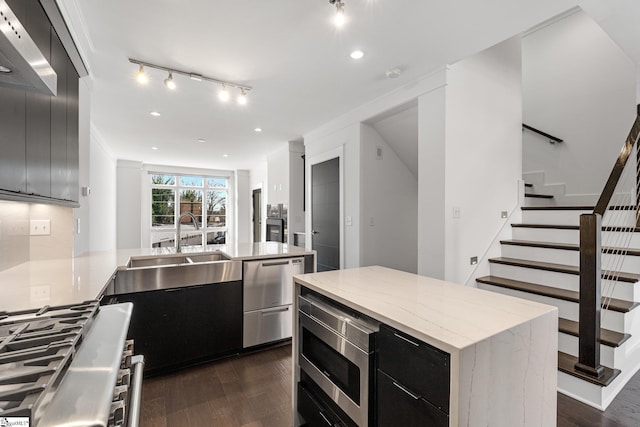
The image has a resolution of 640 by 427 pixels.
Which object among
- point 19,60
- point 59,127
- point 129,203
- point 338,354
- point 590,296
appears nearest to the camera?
point 19,60

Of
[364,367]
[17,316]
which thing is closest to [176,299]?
[17,316]

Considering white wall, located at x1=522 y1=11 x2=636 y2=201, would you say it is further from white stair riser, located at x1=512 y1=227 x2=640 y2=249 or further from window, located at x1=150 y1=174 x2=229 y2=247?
window, located at x1=150 y1=174 x2=229 y2=247

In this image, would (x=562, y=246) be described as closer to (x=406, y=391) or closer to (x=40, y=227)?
(x=406, y=391)

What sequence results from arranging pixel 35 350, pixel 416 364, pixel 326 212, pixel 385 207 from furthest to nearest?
pixel 326 212 < pixel 385 207 < pixel 416 364 < pixel 35 350

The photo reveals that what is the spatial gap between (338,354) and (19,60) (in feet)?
5.29

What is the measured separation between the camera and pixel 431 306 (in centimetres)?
123

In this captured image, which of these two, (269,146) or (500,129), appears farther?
(269,146)

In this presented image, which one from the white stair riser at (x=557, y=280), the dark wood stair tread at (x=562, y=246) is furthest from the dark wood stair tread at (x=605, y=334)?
the dark wood stair tread at (x=562, y=246)

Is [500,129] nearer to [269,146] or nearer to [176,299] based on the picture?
[176,299]

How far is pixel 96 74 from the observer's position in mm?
2920

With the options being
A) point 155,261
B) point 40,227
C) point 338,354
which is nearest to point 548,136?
point 338,354

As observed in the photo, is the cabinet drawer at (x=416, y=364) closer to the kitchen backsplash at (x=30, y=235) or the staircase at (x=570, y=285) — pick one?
the staircase at (x=570, y=285)

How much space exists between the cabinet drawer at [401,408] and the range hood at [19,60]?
160 centimetres

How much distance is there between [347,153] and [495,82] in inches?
76.2
